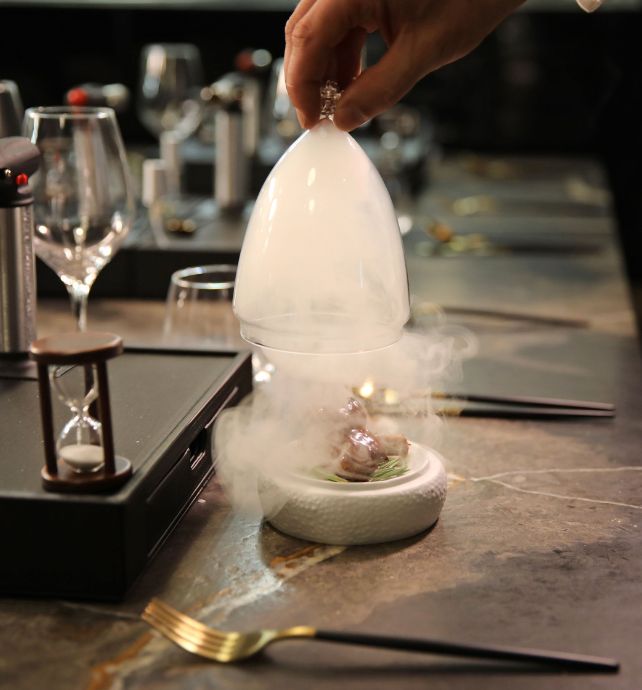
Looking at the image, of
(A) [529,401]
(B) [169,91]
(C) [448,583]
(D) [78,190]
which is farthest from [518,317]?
(B) [169,91]

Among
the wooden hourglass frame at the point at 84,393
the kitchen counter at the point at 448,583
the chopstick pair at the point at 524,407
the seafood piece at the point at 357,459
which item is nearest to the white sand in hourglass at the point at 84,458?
the wooden hourglass frame at the point at 84,393

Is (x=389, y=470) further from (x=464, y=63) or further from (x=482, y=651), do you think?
(x=464, y=63)

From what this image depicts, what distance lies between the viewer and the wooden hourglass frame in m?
0.81

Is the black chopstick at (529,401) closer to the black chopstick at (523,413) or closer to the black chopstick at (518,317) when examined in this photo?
the black chopstick at (523,413)

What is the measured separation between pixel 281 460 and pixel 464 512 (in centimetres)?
19

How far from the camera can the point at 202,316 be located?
1362 millimetres

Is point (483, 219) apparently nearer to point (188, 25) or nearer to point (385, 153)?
point (385, 153)

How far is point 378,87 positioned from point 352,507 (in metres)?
0.36

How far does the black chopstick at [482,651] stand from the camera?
787 millimetres

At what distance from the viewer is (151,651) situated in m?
0.81

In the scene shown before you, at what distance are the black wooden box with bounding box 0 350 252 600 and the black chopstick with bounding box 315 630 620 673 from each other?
181 millimetres

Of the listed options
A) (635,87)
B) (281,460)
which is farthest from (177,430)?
(635,87)

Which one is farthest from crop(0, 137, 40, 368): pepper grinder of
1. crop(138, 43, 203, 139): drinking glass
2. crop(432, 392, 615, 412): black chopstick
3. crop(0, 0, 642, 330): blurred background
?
crop(0, 0, 642, 330): blurred background

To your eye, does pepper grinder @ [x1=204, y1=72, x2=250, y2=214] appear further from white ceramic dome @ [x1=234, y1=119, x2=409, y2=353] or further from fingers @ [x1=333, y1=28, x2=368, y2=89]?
white ceramic dome @ [x1=234, y1=119, x2=409, y2=353]
